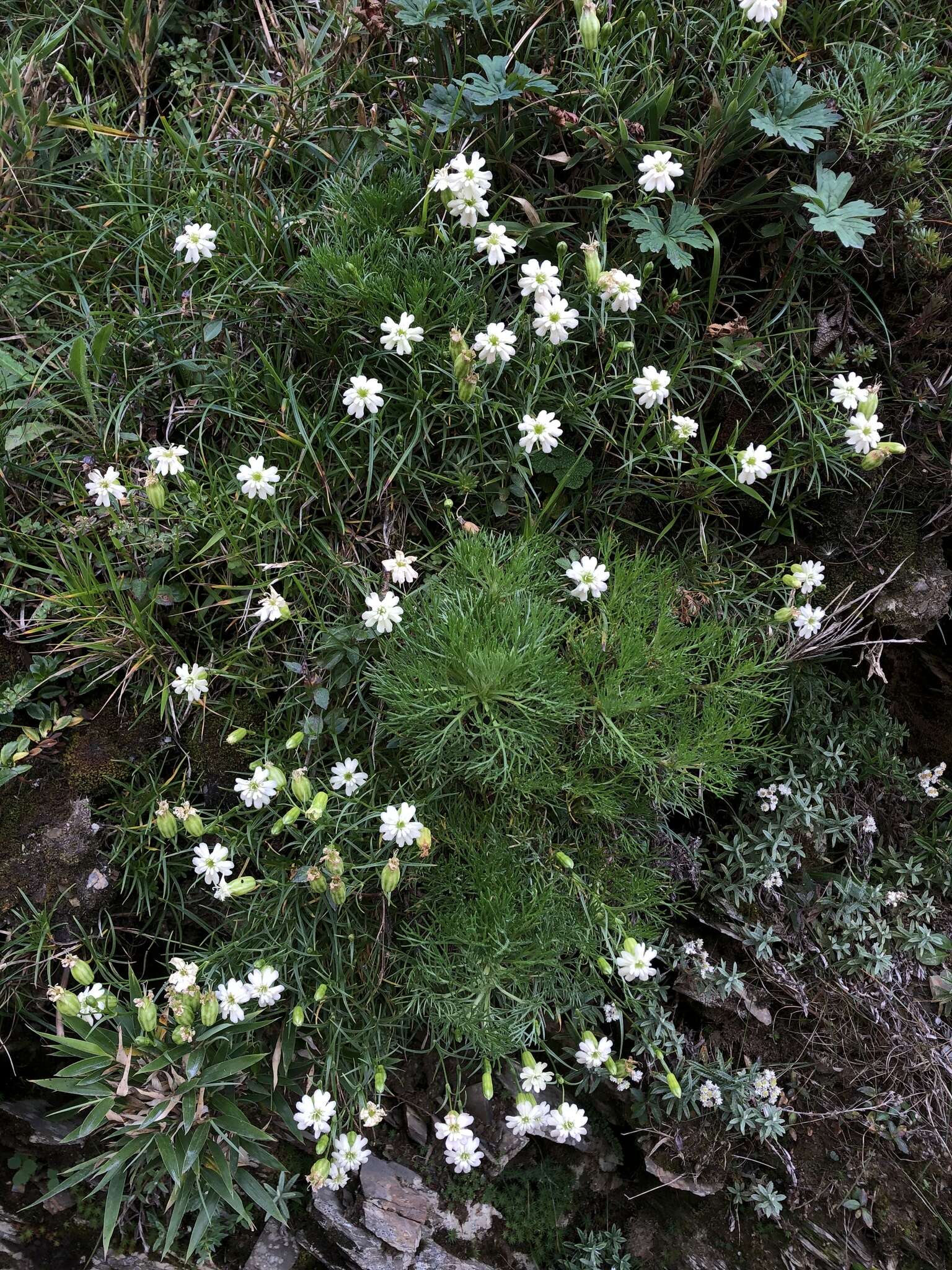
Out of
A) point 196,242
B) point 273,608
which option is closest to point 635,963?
point 273,608

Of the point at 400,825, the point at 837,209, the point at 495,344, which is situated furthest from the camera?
the point at 837,209

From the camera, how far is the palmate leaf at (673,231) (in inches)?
92.8

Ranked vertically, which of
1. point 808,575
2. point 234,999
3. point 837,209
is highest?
point 837,209

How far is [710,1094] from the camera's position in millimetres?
2541

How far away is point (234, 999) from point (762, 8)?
3060 millimetres

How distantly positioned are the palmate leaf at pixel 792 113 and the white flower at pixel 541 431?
1.05m

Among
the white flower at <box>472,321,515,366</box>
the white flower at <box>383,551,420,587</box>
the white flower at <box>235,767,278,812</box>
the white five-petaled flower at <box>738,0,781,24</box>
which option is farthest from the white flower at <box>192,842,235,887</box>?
the white five-petaled flower at <box>738,0,781,24</box>

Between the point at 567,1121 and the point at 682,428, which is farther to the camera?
the point at 682,428

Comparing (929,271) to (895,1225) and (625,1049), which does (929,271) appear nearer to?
(625,1049)

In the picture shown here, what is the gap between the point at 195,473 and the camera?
8.52ft

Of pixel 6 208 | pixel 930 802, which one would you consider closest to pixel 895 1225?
pixel 930 802

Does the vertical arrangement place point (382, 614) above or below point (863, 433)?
below

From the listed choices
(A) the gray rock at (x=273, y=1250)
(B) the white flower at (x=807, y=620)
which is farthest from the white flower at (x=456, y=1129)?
(B) the white flower at (x=807, y=620)

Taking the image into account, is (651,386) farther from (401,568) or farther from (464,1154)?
(464,1154)
